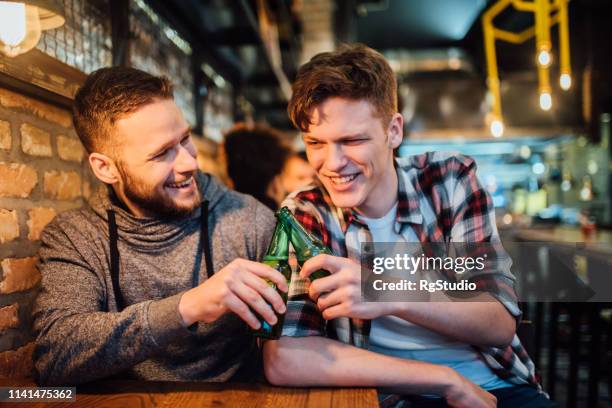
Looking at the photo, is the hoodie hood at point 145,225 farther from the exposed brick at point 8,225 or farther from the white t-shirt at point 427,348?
the white t-shirt at point 427,348

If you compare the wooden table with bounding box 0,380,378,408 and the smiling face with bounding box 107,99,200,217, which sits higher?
the smiling face with bounding box 107,99,200,217

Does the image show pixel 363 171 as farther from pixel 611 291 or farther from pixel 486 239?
pixel 611 291

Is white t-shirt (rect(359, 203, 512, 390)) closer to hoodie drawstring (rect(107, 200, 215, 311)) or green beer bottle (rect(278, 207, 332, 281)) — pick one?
green beer bottle (rect(278, 207, 332, 281))

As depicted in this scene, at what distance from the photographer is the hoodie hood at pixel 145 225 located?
1.50 meters

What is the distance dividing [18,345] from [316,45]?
476cm

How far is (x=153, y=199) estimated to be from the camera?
1.50 meters

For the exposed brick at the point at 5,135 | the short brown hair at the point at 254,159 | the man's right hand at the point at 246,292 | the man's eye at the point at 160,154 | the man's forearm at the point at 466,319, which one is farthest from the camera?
the short brown hair at the point at 254,159

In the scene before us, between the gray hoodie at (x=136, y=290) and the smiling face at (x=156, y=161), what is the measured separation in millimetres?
73

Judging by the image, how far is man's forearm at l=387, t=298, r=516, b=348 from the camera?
124 cm

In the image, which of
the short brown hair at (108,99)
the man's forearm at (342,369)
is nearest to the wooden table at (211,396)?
the man's forearm at (342,369)

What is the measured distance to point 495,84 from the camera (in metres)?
4.14

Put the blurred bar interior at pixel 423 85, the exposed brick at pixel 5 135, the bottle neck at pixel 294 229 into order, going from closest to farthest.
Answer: the bottle neck at pixel 294 229
the exposed brick at pixel 5 135
the blurred bar interior at pixel 423 85

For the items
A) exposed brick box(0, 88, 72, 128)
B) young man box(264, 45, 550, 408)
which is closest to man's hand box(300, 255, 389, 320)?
young man box(264, 45, 550, 408)

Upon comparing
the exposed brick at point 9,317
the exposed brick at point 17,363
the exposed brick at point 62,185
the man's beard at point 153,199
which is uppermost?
the exposed brick at point 62,185
